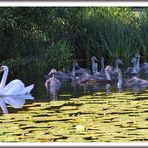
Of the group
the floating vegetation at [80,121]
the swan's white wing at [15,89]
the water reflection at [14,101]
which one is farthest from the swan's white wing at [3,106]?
the swan's white wing at [15,89]

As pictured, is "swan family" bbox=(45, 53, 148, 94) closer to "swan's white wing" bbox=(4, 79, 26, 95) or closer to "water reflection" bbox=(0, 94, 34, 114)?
"swan's white wing" bbox=(4, 79, 26, 95)

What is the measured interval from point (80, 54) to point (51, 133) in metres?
11.8

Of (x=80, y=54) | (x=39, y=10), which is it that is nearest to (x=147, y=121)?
(x=39, y=10)

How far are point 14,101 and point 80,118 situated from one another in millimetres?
2905

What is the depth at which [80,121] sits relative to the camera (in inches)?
351

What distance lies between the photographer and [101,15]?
19500mm

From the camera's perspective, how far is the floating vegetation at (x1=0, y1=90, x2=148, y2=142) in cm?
798

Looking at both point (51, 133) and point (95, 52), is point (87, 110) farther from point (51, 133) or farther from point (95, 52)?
point (95, 52)

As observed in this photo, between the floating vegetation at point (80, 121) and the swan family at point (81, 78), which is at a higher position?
the swan family at point (81, 78)

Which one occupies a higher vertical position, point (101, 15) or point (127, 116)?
point (101, 15)

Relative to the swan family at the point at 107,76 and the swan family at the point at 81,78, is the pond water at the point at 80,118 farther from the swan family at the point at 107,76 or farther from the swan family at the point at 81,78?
the swan family at the point at 107,76

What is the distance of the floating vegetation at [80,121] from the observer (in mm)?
7984

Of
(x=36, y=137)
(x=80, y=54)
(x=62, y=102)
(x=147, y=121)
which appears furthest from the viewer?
(x=80, y=54)

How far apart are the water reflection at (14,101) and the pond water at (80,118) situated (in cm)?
8
